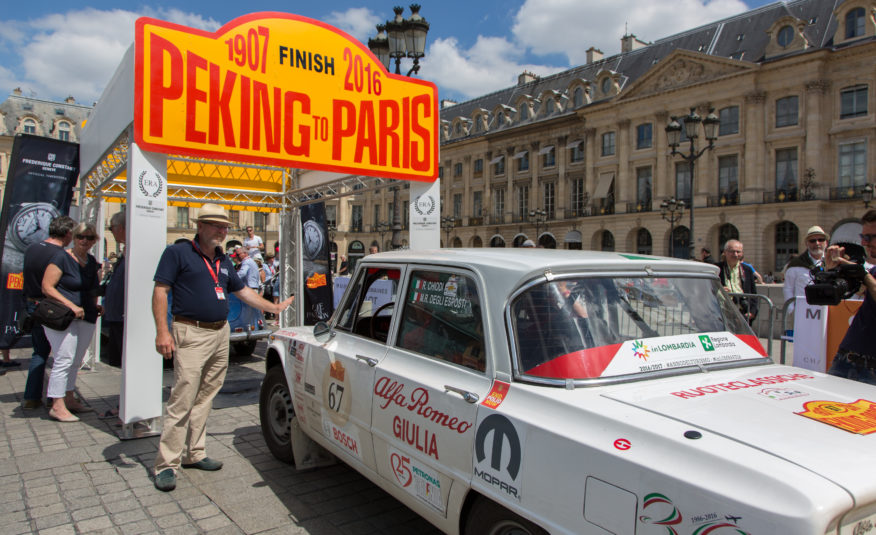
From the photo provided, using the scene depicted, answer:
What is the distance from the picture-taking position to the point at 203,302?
424cm

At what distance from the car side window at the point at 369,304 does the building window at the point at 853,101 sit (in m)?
41.0

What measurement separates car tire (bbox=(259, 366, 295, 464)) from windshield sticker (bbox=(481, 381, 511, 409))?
2.30 meters

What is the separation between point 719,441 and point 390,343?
6.34 ft

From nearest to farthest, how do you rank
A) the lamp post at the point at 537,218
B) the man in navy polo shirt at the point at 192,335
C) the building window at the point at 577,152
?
the man in navy polo shirt at the point at 192,335, the lamp post at the point at 537,218, the building window at the point at 577,152

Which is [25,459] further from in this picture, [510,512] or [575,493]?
[575,493]

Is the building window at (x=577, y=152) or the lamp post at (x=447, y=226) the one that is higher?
the building window at (x=577, y=152)

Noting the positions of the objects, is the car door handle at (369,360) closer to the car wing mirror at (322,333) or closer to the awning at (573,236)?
the car wing mirror at (322,333)

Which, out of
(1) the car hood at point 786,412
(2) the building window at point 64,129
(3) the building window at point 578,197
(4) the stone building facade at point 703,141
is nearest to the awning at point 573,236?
(4) the stone building facade at point 703,141

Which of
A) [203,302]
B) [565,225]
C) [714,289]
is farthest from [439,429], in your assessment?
[565,225]

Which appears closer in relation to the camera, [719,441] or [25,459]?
[719,441]

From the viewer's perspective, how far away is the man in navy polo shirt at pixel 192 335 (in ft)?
13.6

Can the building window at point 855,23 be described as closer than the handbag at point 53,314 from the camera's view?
No

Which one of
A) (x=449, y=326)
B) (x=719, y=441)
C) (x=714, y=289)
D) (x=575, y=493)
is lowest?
(x=575, y=493)

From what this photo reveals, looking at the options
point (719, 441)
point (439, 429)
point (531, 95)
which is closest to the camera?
point (719, 441)
